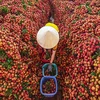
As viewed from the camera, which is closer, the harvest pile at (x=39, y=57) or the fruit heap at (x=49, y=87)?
the harvest pile at (x=39, y=57)

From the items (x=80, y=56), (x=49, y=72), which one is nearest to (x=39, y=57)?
(x=49, y=72)

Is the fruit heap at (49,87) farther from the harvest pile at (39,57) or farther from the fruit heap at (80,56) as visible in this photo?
the fruit heap at (80,56)

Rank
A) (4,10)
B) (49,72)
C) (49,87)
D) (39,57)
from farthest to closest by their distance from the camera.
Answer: (4,10)
(39,57)
(49,72)
(49,87)

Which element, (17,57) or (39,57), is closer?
(17,57)

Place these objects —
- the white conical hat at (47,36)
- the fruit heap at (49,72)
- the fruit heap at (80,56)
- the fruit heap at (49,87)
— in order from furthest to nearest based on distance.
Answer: the fruit heap at (49,72)
the fruit heap at (49,87)
the white conical hat at (47,36)
the fruit heap at (80,56)

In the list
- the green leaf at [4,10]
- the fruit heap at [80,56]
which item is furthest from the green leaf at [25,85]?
the green leaf at [4,10]

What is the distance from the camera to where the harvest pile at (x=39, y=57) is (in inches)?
165

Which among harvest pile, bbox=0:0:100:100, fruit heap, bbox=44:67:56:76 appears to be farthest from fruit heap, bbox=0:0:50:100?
fruit heap, bbox=44:67:56:76

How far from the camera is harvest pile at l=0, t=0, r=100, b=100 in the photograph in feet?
13.8

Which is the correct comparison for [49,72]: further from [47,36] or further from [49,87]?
[47,36]

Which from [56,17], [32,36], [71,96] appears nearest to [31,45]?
[32,36]

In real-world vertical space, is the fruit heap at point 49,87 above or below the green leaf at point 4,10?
below

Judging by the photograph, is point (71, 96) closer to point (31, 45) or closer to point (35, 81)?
point (35, 81)

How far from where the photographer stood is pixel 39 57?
5.68 m
